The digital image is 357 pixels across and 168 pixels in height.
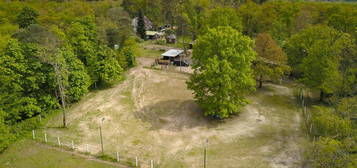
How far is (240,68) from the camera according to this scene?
29047mm

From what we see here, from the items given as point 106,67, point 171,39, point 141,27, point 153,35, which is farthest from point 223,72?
point 153,35

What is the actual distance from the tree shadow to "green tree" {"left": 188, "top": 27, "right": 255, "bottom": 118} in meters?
1.44

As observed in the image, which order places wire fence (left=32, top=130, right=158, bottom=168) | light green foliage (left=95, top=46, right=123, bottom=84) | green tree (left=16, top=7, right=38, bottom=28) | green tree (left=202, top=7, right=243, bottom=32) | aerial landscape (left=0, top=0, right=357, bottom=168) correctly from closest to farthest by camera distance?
wire fence (left=32, top=130, right=158, bottom=168) → aerial landscape (left=0, top=0, right=357, bottom=168) → light green foliage (left=95, top=46, right=123, bottom=84) → green tree (left=202, top=7, right=243, bottom=32) → green tree (left=16, top=7, right=38, bottom=28)

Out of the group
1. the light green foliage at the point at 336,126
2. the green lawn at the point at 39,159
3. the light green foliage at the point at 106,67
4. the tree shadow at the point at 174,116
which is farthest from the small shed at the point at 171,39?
the light green foliage at the point at 336,126

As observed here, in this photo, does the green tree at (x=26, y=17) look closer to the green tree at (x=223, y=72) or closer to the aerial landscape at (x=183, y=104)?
the aerial landscape at (x=183, y=104)

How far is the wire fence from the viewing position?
2272 cm

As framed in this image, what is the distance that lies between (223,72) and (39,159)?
18504 mm

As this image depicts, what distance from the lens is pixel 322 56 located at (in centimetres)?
3247

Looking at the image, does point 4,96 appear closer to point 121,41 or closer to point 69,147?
point 69,147

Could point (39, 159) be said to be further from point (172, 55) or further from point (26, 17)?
point (26, 17)

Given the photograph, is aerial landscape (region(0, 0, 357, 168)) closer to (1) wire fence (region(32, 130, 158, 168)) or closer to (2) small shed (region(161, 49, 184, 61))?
(1) wire fence (region(32, 130, 158, 168))

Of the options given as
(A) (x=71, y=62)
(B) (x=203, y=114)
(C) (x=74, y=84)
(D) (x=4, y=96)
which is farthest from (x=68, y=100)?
(B) (x=203, y=114)

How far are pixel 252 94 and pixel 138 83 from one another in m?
15.9

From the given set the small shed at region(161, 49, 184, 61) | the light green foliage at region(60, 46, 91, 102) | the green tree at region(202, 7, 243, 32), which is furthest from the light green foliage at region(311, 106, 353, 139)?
the small shed at region(161, 49, 184, 61)
